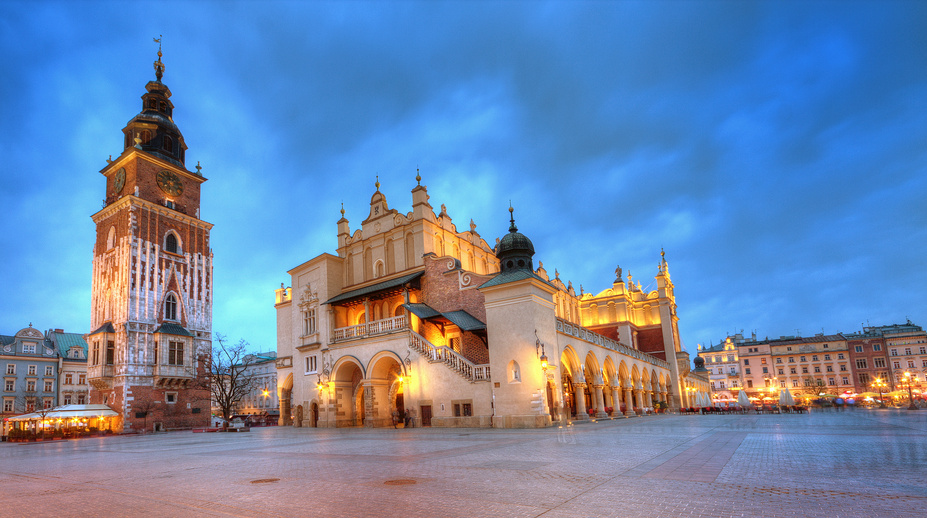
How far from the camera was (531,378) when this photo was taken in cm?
2834

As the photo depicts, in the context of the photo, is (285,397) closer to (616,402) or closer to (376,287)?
(376,287)

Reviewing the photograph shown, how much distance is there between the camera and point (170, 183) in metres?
55.9

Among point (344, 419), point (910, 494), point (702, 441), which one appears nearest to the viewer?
point (910, 494)

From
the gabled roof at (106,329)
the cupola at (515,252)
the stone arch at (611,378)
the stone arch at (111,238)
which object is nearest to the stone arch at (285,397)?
the gabled roof at (106,329)

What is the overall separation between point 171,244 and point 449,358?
3781 centimetres

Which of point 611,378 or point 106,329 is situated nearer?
point 611,378

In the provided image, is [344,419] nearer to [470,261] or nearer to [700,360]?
[470,261]

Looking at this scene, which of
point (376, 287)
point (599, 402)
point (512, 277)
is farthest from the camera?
point (376, 287)

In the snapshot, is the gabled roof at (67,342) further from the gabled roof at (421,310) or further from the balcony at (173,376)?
the gabled roof at (421,310)

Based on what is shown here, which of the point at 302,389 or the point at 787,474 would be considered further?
the point at 302,389

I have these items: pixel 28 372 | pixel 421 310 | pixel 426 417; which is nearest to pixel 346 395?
pixel 426 417

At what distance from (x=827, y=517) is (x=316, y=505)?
690cm

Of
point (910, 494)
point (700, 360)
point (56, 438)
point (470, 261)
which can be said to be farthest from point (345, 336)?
point (700, 360)

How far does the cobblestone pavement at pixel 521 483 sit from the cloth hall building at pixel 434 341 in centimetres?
1287
